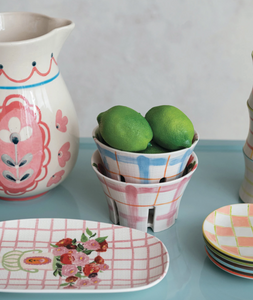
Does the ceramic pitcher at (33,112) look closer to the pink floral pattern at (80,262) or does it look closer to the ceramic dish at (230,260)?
the pink floral pattern at (80,262)

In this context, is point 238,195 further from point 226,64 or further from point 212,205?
point 226,64

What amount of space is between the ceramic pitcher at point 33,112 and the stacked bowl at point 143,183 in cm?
6

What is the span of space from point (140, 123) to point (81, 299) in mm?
229

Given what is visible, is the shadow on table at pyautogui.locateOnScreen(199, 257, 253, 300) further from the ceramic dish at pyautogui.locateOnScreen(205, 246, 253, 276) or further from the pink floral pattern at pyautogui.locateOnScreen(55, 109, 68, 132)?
the pink floral pattern at pyautogui.locateOnScreen(55, 109, 68, 132)

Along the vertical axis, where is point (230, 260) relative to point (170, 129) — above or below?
below

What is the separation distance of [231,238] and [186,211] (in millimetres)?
100

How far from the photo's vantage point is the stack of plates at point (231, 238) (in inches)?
17.8

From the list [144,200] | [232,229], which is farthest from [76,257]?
[232,229]

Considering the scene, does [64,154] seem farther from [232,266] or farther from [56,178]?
[232,266]

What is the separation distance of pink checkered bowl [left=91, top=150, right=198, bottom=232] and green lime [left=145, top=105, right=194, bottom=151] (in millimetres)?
50

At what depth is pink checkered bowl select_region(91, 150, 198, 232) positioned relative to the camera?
502mm

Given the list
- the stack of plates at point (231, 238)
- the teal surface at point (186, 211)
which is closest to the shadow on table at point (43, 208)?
the teal surface at point (186, 211)

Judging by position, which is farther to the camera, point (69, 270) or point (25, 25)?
point (25, 25)

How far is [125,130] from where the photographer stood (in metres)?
0.48
